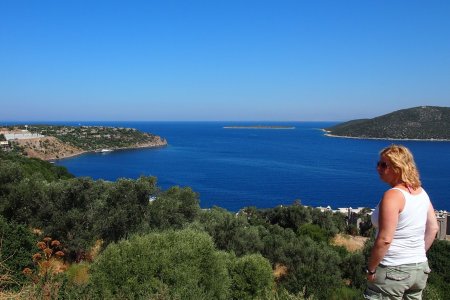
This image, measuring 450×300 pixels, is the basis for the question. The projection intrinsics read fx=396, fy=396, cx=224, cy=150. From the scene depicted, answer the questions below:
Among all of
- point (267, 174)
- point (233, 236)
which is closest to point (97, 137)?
point (267, 174)

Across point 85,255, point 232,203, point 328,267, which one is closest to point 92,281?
point 85,255

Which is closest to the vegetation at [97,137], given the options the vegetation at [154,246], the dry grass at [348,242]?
the dry grass at [348,242]

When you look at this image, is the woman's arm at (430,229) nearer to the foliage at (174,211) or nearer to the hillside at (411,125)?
the foliage at (174,211)

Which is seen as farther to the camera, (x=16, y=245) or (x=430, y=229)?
(x=16, y=245)

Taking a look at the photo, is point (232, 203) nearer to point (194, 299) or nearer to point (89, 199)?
point (89, 199)

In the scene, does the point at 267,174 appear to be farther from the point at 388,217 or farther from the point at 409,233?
the point at 388,217
